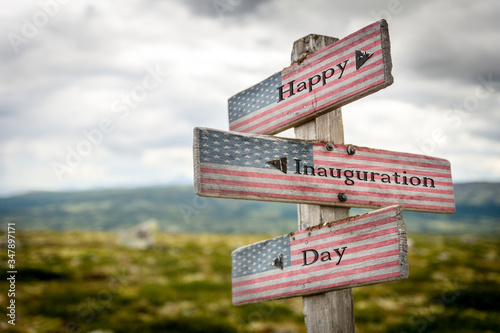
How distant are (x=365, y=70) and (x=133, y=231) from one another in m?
31.8

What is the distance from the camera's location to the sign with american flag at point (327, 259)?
262 cm

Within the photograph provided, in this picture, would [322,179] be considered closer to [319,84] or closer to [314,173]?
[314,173]

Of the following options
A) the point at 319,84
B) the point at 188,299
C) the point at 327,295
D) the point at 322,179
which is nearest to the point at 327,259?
the point at 327,295

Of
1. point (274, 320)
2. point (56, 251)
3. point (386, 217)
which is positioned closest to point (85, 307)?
point (274, 320)

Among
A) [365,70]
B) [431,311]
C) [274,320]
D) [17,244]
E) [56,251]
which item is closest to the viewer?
[365,70]

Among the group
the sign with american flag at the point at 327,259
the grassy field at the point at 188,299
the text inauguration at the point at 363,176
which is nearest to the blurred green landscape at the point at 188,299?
the grassy field at the point at 188,299

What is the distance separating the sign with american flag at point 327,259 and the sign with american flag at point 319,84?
1.01 m

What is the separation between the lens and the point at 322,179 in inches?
123

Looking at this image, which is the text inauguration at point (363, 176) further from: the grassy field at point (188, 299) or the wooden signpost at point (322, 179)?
the grassy field at point (188, 299)

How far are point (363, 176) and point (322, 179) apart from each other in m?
0.42

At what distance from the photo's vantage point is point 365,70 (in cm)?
303

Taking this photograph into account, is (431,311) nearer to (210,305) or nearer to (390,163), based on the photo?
(210,305)

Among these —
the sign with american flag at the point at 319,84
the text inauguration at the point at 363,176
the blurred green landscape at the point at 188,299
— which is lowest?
the blurred green landscape at the point at 188,299

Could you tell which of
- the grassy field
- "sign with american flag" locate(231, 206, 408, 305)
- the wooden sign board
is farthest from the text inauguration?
the grassy field
